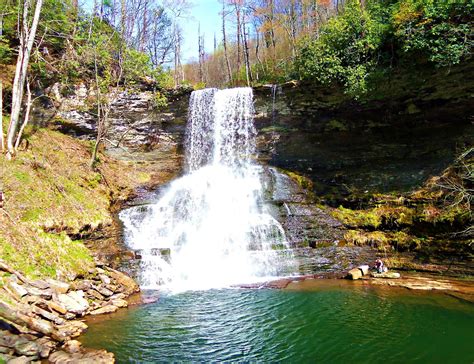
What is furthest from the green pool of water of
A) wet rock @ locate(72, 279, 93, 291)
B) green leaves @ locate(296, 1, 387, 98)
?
green leaves @ locate(296, 1, 387, 98)

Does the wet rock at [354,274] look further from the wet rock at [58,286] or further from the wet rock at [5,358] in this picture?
the wet rock at [5,358]

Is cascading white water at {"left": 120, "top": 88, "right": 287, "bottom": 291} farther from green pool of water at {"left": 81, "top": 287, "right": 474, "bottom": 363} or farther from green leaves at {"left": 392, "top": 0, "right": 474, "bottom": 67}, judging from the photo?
green leaves at {"left": 392, "top": 0, "right": 474, "bottom": 67}

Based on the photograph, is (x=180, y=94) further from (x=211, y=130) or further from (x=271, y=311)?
(x=271, y=311)

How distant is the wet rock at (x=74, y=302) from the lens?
8.04 m

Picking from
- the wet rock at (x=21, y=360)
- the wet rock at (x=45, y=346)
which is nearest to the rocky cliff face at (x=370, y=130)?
the wet rock at (x=45, y=346)

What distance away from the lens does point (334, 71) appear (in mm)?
14609

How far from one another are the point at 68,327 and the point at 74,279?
238 centimetres

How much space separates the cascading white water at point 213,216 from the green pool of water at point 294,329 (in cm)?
229

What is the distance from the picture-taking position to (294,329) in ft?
24.6

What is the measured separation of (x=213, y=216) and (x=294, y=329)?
27.1ft

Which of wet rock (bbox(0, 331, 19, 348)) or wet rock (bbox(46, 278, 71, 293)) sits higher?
wet rock (bbox(46, 278, 71, 293))

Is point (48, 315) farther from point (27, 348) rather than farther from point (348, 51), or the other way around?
point (348, 51)

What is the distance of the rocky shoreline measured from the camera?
586cm

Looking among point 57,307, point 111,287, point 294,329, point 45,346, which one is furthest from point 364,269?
point 45,346
